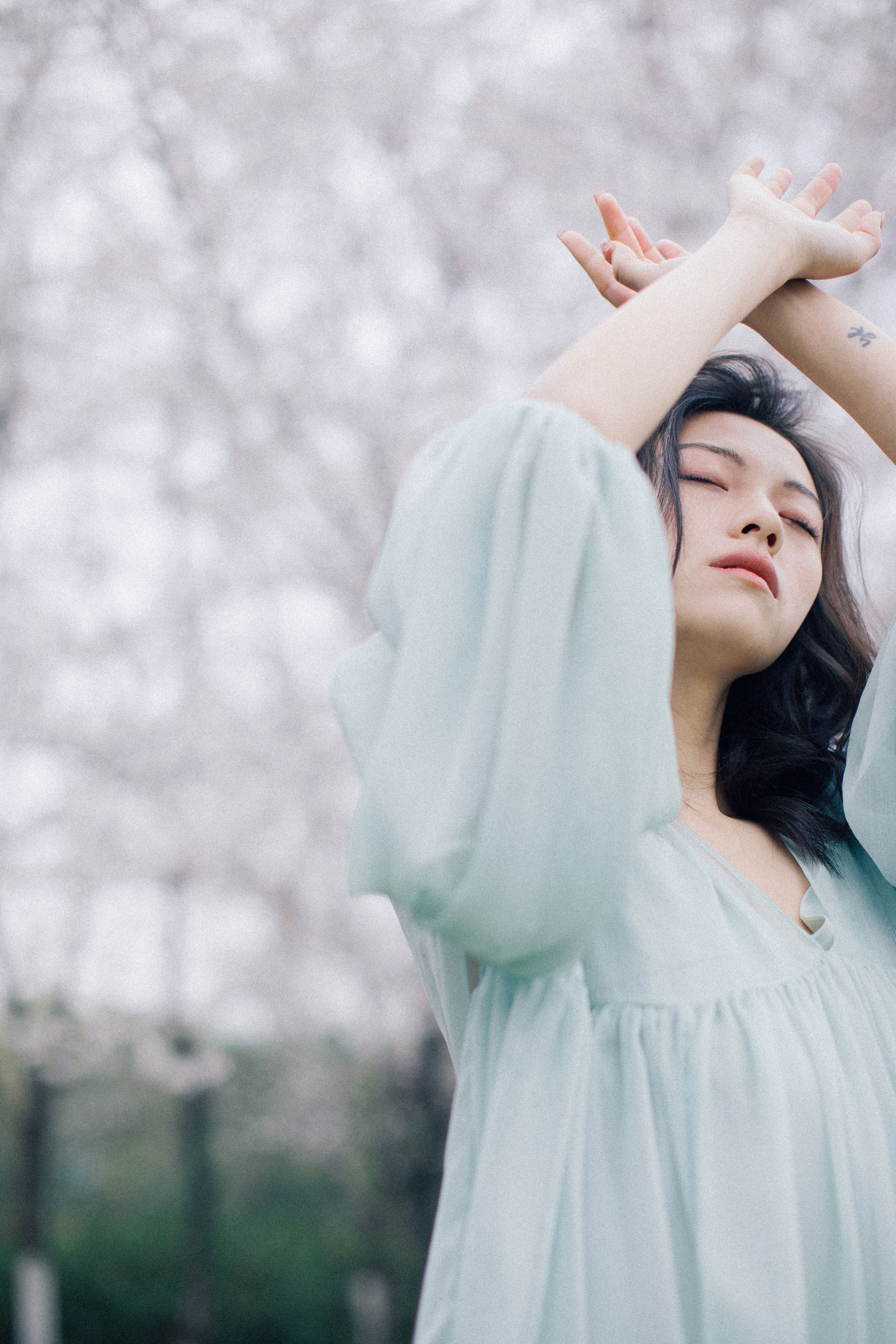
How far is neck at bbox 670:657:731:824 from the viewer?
3.21 ft

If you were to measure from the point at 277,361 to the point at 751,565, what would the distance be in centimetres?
429

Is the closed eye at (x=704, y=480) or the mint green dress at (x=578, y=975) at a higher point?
the closed eye at (x=704, y=480)

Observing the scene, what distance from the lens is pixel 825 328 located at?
3.07ft

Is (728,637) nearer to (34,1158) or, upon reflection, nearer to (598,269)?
(598,269)

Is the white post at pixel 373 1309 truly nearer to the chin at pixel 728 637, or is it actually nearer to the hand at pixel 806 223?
the chin at pixel 728 637

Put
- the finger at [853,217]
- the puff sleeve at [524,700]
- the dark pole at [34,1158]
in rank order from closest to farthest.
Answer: the puff sleeve at [524,700]
the finger at [853,217]
the dark pole at [34,1158]

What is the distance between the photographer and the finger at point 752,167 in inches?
38.2

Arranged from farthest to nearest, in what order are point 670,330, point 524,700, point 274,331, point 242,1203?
point 242,1203 → point 274,331 → point 670,330 → point 524,700

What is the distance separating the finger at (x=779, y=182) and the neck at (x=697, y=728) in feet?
1.46

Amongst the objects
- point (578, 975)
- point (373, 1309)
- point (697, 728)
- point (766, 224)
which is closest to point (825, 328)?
point (766, 224)

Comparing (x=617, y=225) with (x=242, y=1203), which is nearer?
(x=617, y=225)

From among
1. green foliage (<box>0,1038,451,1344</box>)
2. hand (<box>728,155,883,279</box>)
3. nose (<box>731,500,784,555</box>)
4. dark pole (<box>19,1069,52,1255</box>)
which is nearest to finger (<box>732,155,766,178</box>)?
hand (<box>728,155,883,279</box>)

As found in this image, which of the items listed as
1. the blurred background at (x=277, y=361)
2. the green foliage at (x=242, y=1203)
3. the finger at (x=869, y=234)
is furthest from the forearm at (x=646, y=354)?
the green foliage at (x=242, y=1203)

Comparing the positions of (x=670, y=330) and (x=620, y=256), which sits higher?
(x=620, y=256)
